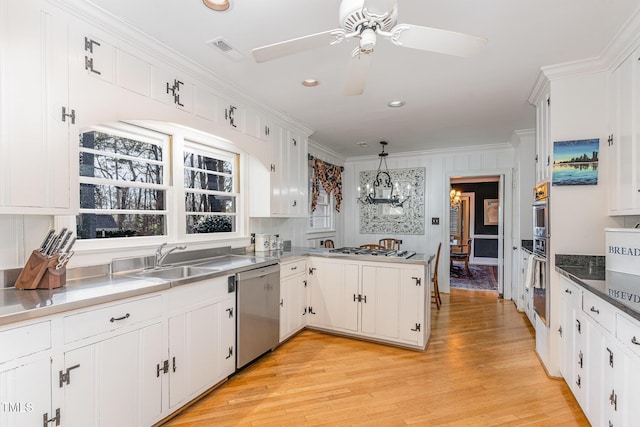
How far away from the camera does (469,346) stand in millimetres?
3281

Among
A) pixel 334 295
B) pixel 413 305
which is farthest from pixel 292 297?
pixel 413 305

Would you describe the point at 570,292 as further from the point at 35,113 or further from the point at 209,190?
the point at 35,113

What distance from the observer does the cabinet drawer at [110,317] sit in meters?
1.55

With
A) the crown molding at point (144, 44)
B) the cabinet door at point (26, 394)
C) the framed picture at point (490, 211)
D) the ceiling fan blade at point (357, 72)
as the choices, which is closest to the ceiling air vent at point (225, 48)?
the crown molding at point (144, 44)

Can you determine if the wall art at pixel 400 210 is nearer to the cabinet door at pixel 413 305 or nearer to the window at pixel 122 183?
the cabinet door at pixel 413 305

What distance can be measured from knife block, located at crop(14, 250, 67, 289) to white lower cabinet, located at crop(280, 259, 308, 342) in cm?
189

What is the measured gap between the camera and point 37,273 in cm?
172

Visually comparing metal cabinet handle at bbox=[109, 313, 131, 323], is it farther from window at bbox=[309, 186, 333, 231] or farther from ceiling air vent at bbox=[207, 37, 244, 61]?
window at bbox=[309, 186, 333, 231]

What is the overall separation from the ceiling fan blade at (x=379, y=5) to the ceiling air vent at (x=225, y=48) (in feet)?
4.18

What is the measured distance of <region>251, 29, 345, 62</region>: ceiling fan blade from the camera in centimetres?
153

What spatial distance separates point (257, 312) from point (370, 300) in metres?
1.23

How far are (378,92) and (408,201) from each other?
10.3ft

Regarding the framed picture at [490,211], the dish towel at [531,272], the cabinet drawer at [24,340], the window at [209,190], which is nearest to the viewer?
the cabinet drawer at [24,340]

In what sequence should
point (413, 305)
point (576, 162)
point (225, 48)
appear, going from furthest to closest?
point (413, 305)
point (576, 162)
point (225, 48)
